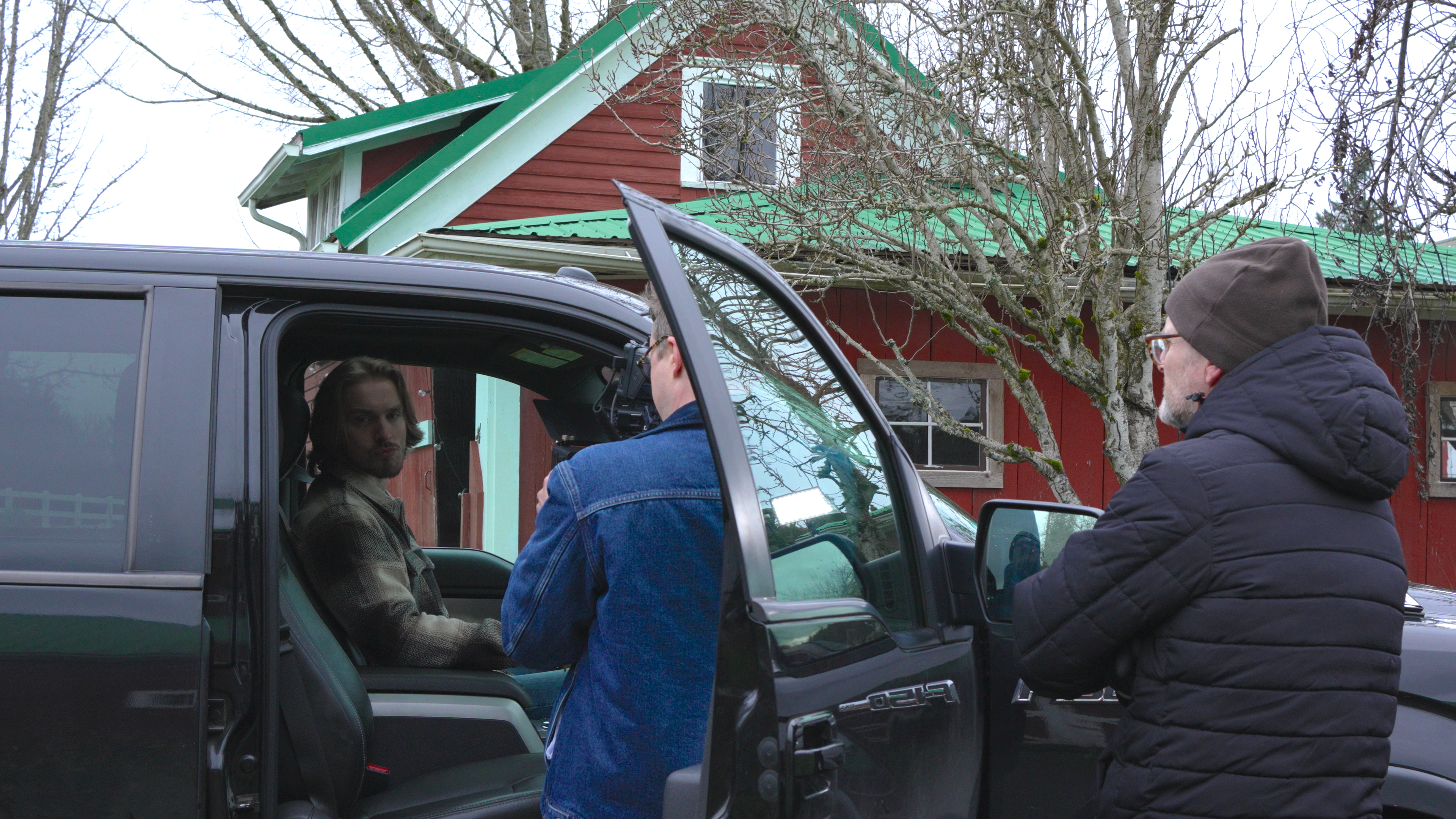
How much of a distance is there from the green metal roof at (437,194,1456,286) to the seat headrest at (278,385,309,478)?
6.65 ft

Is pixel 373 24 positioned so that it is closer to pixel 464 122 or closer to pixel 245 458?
pixel 464 122

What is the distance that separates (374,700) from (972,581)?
5.25 ft

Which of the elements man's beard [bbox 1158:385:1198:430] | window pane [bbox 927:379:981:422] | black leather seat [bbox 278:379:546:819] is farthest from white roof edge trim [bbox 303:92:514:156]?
man's beard [bbox 1158:385:1198:430]

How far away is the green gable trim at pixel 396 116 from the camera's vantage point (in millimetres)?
12352

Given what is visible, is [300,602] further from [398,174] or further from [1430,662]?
[398,174]

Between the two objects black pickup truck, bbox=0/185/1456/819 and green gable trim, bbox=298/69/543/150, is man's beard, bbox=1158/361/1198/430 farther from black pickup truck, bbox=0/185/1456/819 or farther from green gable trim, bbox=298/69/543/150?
green gable trim, bbox=298/69/543/150

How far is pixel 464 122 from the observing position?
12977mm

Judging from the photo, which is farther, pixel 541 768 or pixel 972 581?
pixel 541 768

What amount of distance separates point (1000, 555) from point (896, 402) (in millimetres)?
8360

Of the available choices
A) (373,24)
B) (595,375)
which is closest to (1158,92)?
(595,375)

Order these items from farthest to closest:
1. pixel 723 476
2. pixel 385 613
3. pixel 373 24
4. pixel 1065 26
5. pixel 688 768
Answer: pixel 373 24, pixel 1065 26, pixel 385 613, pixel 688 768, pixel 723 476

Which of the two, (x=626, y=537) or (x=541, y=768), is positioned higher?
(x=626, y=537)

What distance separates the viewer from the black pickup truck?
1556mm

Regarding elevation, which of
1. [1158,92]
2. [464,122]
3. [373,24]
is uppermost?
[373,24]
